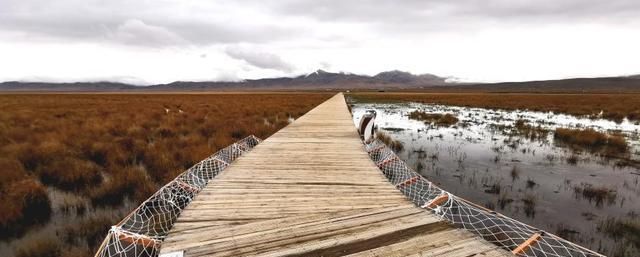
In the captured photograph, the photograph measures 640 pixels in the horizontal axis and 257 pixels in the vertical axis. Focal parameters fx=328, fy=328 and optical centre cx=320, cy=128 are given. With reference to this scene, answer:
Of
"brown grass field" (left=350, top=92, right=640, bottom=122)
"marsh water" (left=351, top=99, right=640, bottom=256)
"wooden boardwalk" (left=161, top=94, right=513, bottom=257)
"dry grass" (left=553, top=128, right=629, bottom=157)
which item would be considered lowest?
"marsh water" (left=351, top=99, right=640, bottom=256)

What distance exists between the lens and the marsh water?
4.79m

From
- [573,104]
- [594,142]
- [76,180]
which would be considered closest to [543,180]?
[594,142]

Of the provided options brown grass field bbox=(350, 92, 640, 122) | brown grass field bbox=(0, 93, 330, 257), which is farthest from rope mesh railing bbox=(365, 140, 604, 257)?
brown grass field bbox=(350, 92, 640, 122)

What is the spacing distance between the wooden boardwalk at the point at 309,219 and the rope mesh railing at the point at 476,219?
464 millimetres

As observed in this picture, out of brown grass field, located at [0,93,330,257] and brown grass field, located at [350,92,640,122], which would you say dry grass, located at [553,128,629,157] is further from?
brown grass field, located at [0,93,330,257]

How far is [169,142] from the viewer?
1000 centimetres

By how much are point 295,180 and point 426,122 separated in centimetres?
1358

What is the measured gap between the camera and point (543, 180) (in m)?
7.00

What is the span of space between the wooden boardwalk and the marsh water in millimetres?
2466

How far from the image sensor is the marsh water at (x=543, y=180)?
479 cm

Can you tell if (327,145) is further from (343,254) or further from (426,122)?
(426,122)

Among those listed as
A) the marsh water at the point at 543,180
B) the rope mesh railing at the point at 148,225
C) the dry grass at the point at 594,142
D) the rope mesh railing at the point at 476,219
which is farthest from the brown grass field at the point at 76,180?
the dry grass at the point at 594,142

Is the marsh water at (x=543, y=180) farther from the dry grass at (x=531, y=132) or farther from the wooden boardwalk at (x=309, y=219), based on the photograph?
the wooden boardwalk at (x=309, y=219)

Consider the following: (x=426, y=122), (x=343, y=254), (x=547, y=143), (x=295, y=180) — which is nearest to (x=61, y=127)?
(x=295, y=180)
